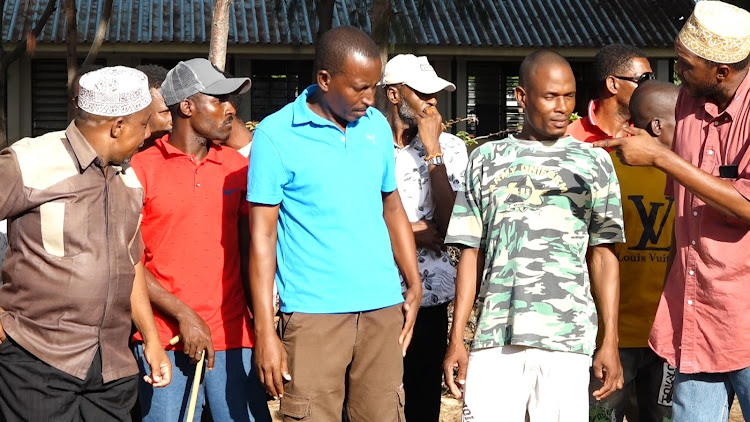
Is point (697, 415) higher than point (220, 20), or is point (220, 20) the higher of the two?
point (220, 20)

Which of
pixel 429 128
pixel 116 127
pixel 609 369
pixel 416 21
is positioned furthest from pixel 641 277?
pixel 416 21

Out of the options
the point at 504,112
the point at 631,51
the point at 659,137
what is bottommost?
the point at 504,112

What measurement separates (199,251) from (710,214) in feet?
6.73

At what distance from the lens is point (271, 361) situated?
150 inches

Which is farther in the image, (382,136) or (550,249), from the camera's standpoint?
(382,136)

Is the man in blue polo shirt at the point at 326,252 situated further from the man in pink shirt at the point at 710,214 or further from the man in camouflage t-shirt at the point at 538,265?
the man in pink shirt at the point at 710,214

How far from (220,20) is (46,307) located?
12.6 ft

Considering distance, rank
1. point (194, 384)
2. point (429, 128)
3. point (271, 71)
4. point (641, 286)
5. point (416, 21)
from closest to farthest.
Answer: point (194, 384) → point (641, 286) → point (429, 128) → point (416, 21) → point (271, 71)

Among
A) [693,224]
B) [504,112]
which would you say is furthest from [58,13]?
[693,224]

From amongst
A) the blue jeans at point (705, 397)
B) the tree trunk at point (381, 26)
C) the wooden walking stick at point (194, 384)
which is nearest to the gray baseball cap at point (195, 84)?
the wooden walking stick at point (194, 384)

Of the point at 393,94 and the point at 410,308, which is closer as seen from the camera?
the point at 410,308

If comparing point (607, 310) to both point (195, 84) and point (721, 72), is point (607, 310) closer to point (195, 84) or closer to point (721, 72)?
point (721, 72)

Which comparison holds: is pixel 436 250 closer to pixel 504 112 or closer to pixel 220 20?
pixel 220 20

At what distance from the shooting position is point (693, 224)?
3838 millimetres
